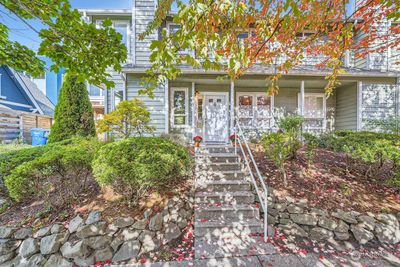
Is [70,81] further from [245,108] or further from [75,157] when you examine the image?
[245,108]

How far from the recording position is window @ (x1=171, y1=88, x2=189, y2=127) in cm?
802

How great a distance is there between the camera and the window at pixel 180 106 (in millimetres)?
8016

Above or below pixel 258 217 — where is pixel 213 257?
below

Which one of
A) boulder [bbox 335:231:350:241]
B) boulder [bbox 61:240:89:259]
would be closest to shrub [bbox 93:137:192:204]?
boulder [bbox 61:240:89:259]

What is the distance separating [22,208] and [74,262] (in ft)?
5.53

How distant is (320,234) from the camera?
3309 millimetres

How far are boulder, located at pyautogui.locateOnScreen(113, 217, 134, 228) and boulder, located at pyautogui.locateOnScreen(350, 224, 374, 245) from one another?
12.9 ft

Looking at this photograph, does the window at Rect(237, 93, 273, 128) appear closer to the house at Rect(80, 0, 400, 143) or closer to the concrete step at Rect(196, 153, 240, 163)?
the house at Rect(80, 0, 400, 143)

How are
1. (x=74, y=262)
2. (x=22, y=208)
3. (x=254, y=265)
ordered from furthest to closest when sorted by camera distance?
(x=22, y=208)
(x=74, y=262)
(x=254, y=265)

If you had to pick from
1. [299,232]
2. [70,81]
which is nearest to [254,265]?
[299,232]

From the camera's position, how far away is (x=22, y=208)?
138 inches

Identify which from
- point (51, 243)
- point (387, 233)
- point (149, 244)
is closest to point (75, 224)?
point (51, 243)

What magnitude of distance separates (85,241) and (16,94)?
49.2 ft

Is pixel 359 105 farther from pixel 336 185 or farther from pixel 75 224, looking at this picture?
pixel 75 224
